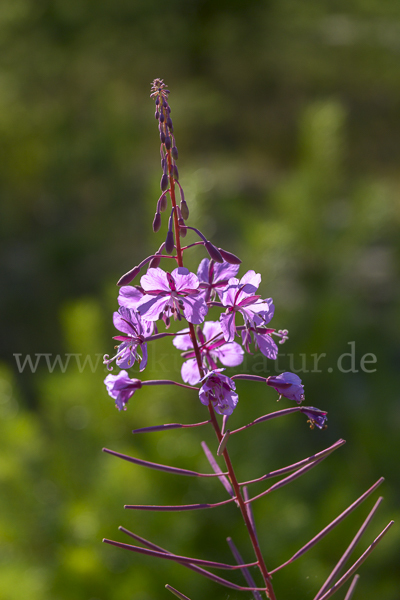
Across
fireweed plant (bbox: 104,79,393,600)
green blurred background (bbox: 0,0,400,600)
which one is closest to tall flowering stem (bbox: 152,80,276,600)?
fireweed plant (bbox: 104,79,393,600)

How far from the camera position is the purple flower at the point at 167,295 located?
1.63 ft

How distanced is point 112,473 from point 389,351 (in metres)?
1.94

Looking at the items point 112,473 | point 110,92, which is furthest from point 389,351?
point 110,92

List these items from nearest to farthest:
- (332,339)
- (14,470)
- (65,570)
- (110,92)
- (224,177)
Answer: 1. (65,570)
2. (14,470)
3. (332,339)
4. (110,92)
5. (224,177)

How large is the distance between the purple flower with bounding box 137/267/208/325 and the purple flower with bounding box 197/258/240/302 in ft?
0.08

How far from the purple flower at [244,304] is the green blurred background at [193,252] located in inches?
15.9

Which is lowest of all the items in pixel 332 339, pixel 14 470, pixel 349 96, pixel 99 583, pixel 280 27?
pixel 99 583

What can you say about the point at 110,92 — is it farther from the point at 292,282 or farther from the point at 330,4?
the point at 330,4

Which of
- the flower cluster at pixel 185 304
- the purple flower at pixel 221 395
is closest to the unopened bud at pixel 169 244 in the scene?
the flower cluster at pixel 185 304

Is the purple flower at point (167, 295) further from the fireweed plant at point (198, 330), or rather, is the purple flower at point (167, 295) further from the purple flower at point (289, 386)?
the purple flower at point (289, 386)

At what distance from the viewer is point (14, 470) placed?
1.40m

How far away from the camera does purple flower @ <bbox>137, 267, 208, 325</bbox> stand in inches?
19.6

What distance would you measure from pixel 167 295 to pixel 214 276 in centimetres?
6

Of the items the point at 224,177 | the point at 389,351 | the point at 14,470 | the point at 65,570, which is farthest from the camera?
the point at 224,177
